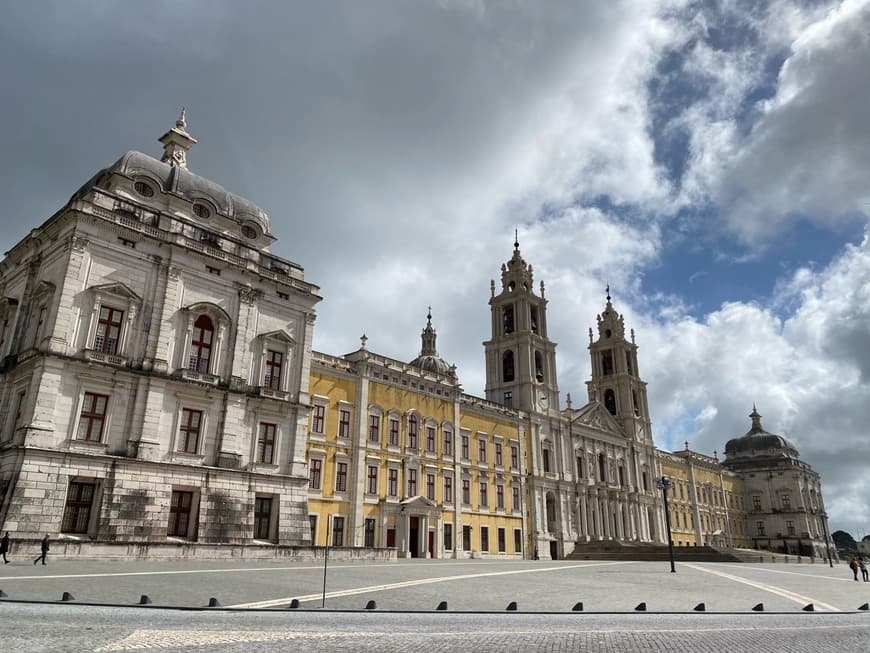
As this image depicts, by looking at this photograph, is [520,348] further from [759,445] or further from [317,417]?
[759,445]

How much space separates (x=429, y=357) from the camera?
189 feet

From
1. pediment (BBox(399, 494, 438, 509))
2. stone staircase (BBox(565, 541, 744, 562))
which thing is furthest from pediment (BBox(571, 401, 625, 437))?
pediment (BBox(399, 494, 438, 509))

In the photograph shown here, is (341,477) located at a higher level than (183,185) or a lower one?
lower

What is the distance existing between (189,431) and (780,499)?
9388 centimetres

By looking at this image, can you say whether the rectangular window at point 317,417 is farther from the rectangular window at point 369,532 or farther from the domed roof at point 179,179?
the domed roof at point 179,179

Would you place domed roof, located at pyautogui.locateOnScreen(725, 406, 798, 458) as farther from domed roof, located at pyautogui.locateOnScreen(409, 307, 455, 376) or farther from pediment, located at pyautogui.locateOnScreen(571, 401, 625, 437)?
domed roof, located at pyautogui.locateOnScreen(409, 307, 455, 376)

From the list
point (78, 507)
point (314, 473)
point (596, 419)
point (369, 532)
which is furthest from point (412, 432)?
point (596, 419)

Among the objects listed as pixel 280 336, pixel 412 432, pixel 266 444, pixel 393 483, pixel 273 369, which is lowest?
pixel 393 483

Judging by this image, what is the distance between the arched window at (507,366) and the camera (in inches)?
2431

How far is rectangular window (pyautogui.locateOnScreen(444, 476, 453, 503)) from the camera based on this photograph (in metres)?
46.7

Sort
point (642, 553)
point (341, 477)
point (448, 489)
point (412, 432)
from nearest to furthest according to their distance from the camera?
point (341, 477) < point (412, 432) < point (448, 489) < point (642, 553)

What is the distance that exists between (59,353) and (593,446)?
5079 centimetres

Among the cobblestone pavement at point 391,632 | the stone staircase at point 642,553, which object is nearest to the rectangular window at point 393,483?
the stone staircase at point 642,553

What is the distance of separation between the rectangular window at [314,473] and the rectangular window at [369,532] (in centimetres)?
454
